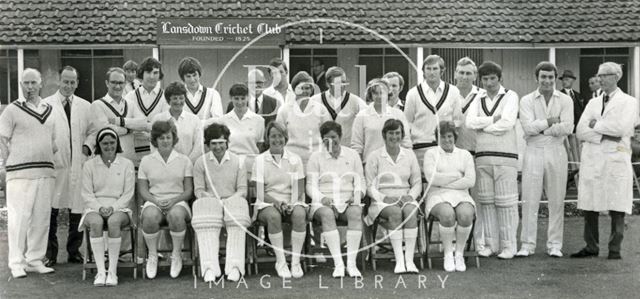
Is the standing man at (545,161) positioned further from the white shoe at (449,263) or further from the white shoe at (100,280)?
the white shoe at (100,280)

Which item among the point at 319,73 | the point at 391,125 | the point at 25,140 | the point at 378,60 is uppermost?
the point at 378,60

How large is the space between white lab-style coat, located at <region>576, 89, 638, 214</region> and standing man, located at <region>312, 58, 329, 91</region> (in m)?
7.39

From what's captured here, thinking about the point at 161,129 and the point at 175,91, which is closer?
the point at 161,129

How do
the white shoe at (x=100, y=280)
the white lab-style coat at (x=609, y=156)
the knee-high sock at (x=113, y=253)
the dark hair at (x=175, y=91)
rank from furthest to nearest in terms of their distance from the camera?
1. the white lab-style coat at (x=609, y=156)
2. the dark hair at (x=175, y=91)
3. the knee-high sock at (x=113, y=253)
4. the white shoe at (x=100, y=280)

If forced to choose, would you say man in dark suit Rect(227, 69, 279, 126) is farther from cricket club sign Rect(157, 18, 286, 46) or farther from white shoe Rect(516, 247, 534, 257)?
cricket club sign Rect(157, 18, 286, 46)

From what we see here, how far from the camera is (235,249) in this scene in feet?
24.8

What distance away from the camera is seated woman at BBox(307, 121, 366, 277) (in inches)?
302

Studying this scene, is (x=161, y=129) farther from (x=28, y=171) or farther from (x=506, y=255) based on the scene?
(x=506, y=255)

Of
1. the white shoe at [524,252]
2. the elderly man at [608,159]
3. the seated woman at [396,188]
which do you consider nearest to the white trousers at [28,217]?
the seated woman at [396,188]

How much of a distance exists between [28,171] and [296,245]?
252 centimetres

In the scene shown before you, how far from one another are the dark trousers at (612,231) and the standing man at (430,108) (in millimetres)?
1583

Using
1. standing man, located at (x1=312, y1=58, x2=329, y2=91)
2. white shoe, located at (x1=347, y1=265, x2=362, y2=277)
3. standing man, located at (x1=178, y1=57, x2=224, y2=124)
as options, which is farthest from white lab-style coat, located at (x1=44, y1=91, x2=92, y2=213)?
standing man, located at (x1=312, y1=58, x2=329, y2=91)

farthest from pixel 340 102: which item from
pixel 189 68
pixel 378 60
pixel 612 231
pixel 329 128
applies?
pixel 378 60

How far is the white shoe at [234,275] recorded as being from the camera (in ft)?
24.3
